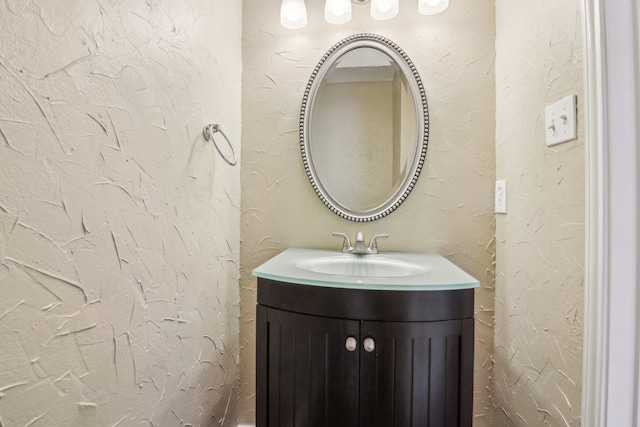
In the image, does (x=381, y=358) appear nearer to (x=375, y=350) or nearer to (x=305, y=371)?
(x=375, y=350)

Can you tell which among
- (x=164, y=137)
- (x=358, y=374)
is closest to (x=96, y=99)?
(x=164, y=137)

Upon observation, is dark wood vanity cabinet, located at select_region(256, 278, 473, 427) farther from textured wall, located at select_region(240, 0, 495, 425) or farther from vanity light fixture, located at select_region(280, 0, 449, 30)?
vanity light fixture, located at select_region(280, 0, 449, 30)

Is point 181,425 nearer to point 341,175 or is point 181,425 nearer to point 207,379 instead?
point 207,379

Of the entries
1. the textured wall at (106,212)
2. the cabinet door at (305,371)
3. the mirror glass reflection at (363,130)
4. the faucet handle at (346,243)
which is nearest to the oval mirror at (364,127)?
the mirror glass reflection at (363,130)

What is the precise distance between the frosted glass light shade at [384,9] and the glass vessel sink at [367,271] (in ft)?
2.93

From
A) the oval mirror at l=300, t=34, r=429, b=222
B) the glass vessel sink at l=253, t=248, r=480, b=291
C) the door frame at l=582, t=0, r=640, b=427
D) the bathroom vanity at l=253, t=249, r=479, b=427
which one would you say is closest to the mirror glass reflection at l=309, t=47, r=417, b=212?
the oval mirror at l=300, t=34, r=429, b=222

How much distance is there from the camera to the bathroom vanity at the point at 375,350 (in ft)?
2.68

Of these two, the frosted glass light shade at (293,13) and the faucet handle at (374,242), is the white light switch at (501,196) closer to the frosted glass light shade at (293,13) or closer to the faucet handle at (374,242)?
the faucet handle at (374,242)

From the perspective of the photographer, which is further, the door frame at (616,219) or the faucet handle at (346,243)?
the faucet handle at (346,243)

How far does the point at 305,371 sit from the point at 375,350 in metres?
0.20

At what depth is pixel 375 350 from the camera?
2.70 ft

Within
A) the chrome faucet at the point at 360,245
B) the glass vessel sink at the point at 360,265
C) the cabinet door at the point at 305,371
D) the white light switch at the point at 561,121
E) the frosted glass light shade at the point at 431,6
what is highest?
the frosted glass light shade at the point at 431,6

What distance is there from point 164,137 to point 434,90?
0.98m

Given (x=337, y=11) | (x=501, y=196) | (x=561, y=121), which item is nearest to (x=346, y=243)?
(x=501, y=196)
